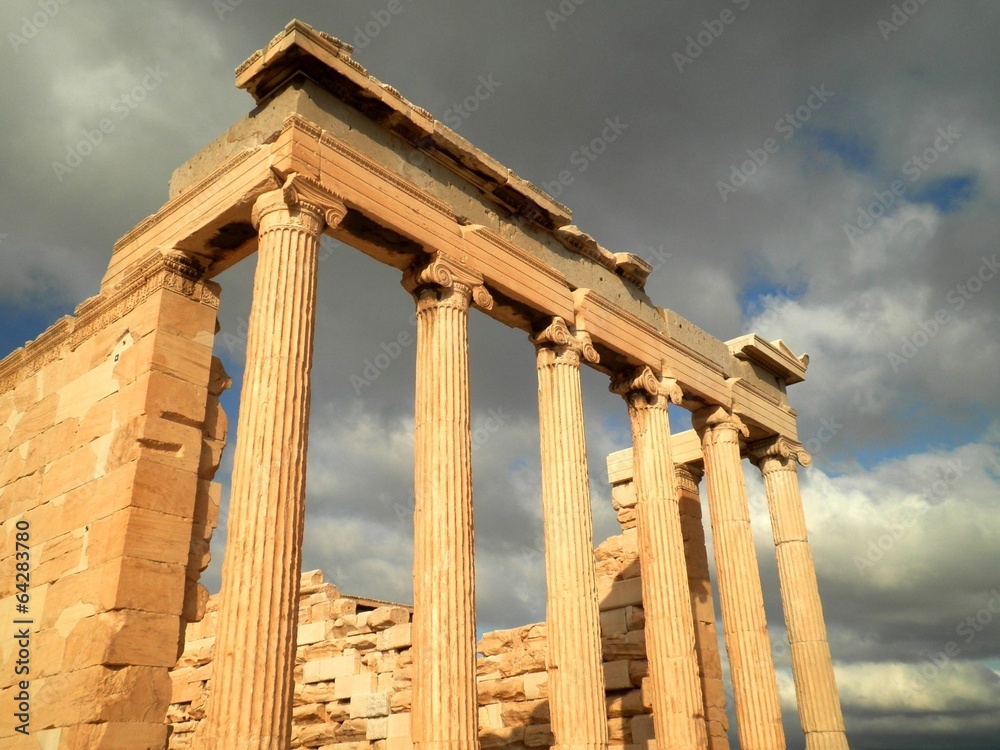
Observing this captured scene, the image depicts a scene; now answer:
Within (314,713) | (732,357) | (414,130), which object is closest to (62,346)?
(414,130)

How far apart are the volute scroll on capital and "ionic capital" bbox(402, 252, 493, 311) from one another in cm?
1012

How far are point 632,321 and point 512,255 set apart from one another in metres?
3.45

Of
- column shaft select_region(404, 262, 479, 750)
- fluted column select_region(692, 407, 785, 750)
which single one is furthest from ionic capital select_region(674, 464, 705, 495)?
column shaft select_region(404, 262, 479, 750)

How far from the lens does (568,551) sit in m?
14.3

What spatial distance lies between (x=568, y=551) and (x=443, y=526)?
9.26 feet

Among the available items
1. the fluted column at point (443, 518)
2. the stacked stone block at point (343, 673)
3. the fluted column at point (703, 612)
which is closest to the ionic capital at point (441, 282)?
the fluted column at point (443, 518)

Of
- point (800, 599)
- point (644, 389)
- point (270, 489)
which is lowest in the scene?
point (270, 489)

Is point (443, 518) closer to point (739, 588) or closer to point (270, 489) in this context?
point (270, 489)

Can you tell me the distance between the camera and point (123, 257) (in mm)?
14359

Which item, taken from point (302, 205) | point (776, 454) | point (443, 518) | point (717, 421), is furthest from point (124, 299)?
point (776, 454)

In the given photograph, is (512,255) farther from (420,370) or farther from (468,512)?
(468,512)

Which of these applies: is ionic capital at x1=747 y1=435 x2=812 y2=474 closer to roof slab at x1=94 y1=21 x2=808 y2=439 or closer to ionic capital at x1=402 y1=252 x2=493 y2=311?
roof slab at x1=94 y1=21 x2=808 y2=439

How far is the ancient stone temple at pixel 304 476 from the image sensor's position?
35.5 ft

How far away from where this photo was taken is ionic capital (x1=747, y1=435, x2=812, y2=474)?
21.1 m
